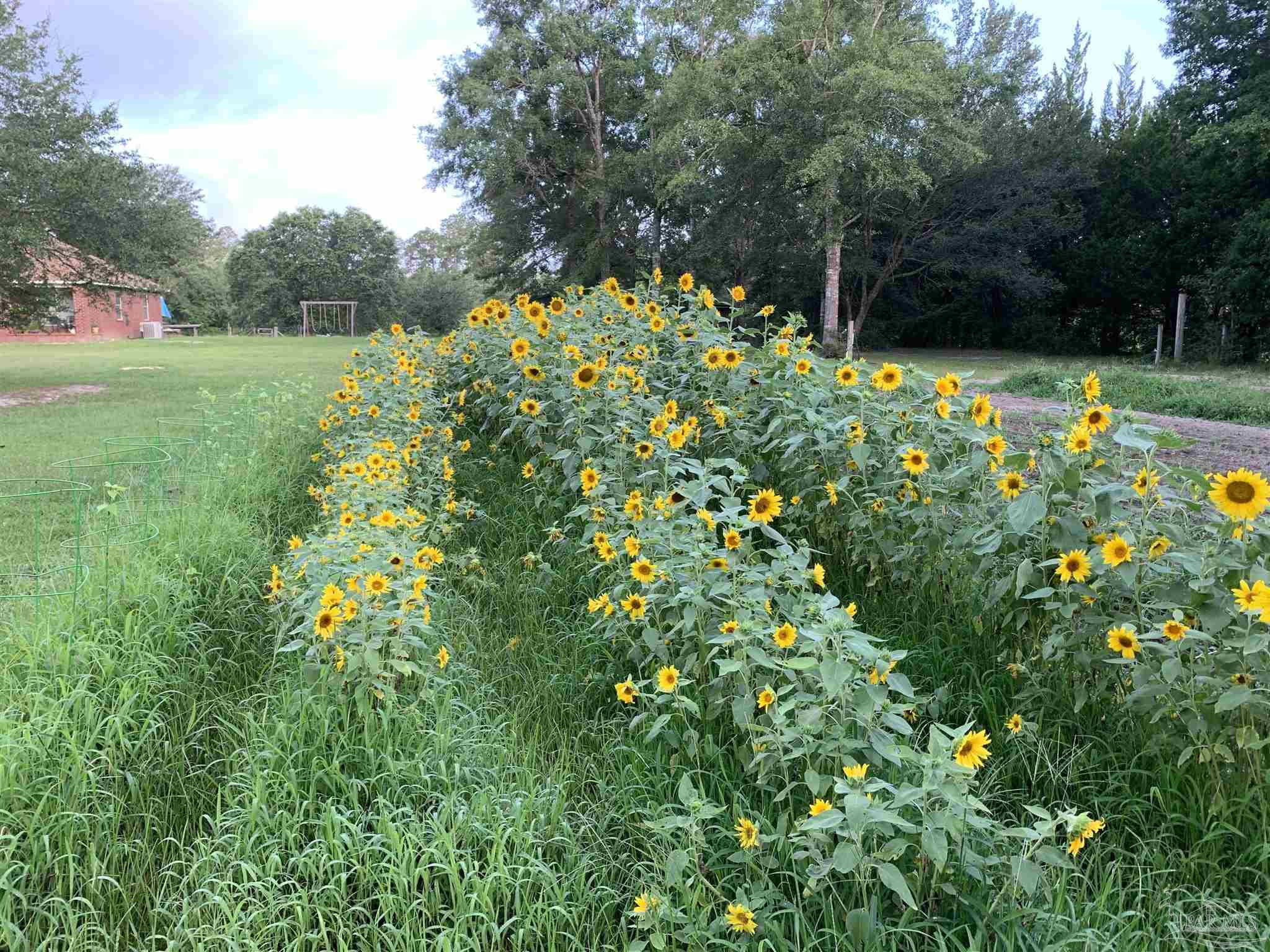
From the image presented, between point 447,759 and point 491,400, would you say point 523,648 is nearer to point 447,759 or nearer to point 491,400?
point 447,759

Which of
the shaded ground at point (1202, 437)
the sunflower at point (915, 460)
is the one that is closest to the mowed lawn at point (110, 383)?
the sunflower at point (915, 460)

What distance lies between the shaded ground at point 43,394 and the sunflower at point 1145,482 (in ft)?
30.7

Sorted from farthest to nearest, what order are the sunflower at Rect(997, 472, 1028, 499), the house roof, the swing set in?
the swing set, the house roof, the sunflower at Rect(997, 472, 1028, 499)

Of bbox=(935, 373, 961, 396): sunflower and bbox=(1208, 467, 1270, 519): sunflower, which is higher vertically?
bbox=(935, 373, 961, 396): sunflower

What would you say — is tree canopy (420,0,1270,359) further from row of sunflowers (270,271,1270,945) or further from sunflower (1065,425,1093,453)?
sunflower (1065,425,1093,453)

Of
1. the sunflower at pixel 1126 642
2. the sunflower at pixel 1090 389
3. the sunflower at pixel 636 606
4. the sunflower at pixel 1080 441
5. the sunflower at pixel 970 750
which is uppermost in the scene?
the sunflower at pixel 1090 389

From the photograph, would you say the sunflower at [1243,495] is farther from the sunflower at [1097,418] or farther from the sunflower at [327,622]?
the sunflower at [327,622]

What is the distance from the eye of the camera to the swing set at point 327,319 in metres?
32.2

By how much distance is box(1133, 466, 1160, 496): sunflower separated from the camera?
5.67 ft

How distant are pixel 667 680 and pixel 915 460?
0.99 metres

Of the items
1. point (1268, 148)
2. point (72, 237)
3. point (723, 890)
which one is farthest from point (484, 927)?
point (1268, 148)

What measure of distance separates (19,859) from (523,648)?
1.28 meters

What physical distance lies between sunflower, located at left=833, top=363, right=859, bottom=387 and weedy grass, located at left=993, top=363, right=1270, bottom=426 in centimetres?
442

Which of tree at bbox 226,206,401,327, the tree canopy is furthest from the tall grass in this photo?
tree at bbox 226,206,401,327
